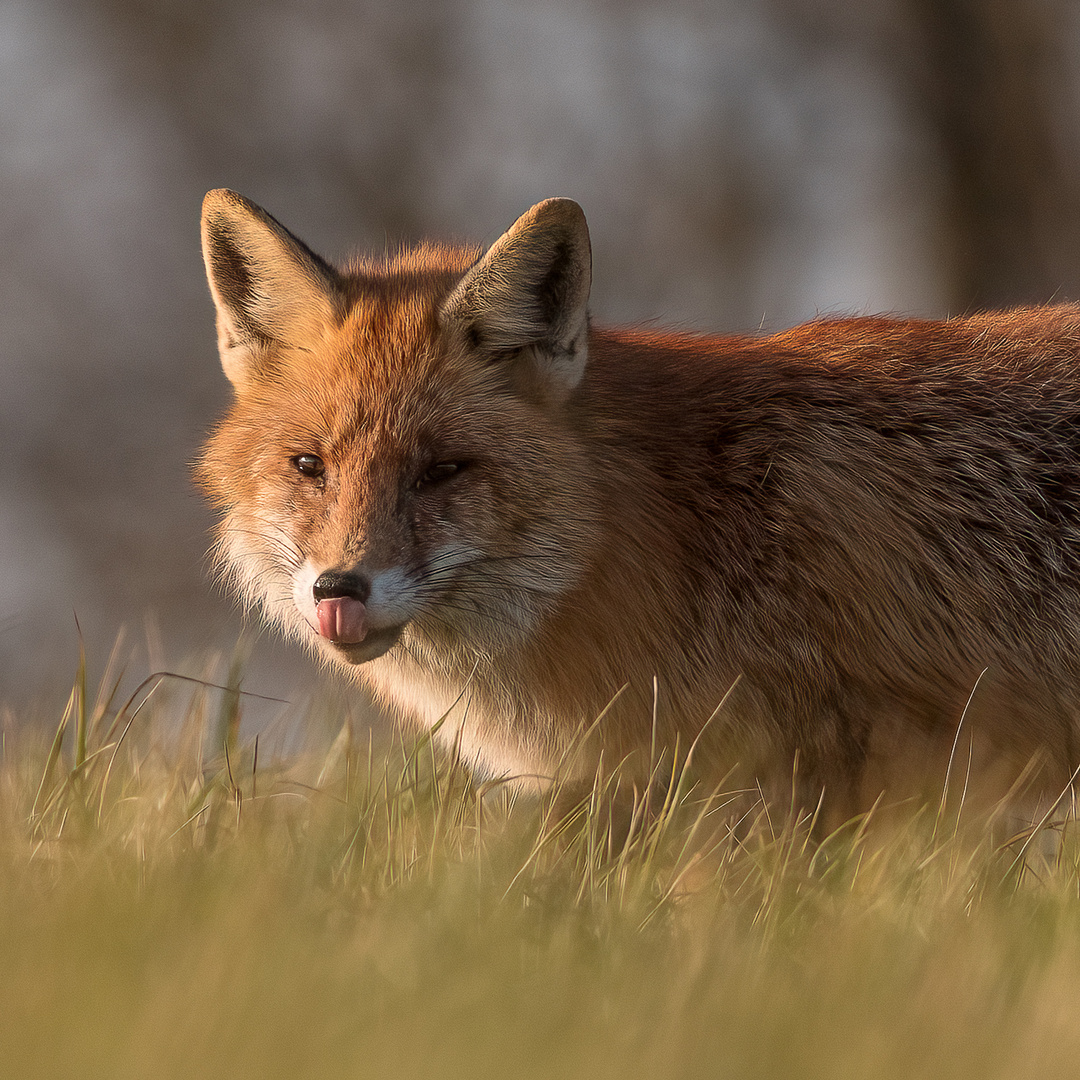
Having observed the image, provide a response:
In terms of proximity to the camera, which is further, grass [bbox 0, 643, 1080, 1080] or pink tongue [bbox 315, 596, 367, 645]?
pink tongue [bbox 315, 596, 367, 645]

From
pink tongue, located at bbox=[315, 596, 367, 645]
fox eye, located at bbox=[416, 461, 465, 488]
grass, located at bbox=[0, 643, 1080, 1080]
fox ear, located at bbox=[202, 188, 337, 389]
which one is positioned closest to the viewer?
grass, located at bbox=[0, 643, 1080, 1080]

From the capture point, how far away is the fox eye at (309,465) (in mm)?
3779

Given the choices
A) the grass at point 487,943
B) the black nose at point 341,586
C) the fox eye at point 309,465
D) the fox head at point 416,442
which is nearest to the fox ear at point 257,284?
the fox head at point 416,442

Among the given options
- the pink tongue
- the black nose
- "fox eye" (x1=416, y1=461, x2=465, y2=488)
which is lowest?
the pink tongue

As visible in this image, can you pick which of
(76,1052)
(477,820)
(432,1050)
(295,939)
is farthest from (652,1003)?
(477,820)

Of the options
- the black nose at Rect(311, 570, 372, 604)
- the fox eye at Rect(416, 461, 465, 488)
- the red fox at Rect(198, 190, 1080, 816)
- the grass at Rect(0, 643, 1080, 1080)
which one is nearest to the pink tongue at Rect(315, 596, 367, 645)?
the black nose at Rect(311, 570, 372, 604)

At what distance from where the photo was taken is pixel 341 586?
332cm

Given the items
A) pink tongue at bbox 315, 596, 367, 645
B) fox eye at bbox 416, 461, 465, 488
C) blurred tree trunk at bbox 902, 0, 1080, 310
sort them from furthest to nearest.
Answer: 1. blurred tree trunk at bbox 902, 0, 1080, 310
2. fox eye at bbox 416, 461, 465, 488
3. pink tongue at bbox 315, 596, 367, 645

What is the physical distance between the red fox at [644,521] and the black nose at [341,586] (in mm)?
153

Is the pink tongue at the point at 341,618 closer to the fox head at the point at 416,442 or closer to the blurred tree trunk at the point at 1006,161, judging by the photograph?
the fox head at the point at 416,442

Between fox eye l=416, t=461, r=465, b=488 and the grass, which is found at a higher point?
fox eye l=416, t=461, r=465, b=488

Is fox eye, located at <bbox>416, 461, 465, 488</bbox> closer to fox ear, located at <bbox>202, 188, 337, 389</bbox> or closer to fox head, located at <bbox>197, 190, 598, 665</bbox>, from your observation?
fox head, located at <bbox>197, 190, 598, 665</bbox>

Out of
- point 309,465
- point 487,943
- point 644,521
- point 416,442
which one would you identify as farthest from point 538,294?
point 487,943

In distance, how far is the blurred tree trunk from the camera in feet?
27.7
